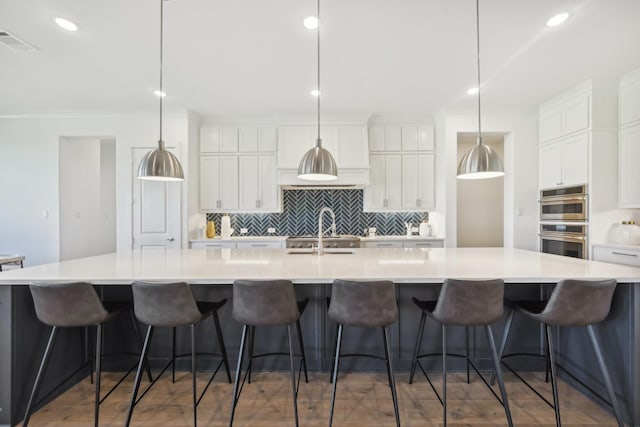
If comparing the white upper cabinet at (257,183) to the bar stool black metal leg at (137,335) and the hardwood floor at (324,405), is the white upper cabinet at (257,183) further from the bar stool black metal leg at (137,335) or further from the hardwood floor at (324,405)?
the hardwood floor at (324,405)

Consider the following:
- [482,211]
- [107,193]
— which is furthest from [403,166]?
[107,193]

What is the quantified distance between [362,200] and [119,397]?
381 centimetres

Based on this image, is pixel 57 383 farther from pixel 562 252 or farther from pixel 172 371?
pixel 562 252

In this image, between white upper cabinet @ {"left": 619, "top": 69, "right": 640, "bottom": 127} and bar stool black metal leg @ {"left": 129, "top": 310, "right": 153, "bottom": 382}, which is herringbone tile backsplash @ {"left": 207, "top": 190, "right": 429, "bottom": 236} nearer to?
white upper cabinet @ {"left": 619, "top": 69, "right": 640, "bottom": 127}

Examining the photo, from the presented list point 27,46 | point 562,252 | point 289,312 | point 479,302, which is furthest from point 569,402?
point 27,46

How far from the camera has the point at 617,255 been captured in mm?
3098

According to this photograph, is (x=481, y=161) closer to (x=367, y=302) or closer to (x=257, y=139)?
(x=367, y=302)

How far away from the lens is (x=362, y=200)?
495cm

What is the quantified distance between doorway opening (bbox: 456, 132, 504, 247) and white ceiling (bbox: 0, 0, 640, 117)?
1.53 meters

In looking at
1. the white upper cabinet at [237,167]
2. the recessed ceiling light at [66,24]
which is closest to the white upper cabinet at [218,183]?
the white upper cabinet at [237,167]

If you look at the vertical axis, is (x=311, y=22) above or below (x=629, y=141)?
above

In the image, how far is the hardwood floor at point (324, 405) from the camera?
180 centimetres

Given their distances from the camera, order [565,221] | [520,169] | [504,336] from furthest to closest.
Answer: [520,169], [565,221], [504,336]

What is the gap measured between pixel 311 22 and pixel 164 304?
219 cm
